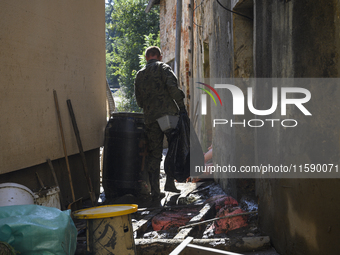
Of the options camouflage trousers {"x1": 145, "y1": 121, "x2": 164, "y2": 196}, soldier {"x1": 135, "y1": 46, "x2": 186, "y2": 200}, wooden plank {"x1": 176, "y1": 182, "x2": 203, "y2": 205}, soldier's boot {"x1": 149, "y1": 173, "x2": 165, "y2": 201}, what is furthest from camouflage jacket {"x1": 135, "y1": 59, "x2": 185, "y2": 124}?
wooden plank {"x1": 176, "y1": 182, "x2": 203, "y2": 205}

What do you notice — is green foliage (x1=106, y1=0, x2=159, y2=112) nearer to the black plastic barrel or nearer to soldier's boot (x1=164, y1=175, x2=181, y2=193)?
the black plastic barrel

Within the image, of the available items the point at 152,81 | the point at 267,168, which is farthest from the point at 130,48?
the point at 267,168

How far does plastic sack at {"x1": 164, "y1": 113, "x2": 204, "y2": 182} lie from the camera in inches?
165

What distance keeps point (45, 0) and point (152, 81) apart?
60.0 inches

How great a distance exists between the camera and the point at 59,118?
12.6 ft

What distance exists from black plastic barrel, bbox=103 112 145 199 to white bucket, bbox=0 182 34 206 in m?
1.79

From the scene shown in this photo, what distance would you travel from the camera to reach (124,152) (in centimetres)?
450

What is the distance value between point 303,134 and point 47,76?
8.72ft

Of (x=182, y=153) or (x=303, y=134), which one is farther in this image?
(x=182, y=153)

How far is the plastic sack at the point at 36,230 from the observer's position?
1.79m

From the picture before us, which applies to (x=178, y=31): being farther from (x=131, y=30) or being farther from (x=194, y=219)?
(x=131, y=30)

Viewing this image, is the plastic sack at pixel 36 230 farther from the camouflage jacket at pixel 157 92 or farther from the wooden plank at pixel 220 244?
the camouflage jacket at pixel 157 92

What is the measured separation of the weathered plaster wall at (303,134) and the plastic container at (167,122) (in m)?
1.76

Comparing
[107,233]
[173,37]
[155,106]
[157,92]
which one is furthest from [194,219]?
[173,37]
